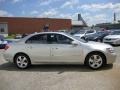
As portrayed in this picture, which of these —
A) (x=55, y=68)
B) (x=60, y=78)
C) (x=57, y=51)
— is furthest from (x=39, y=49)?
(x=60, y=78)

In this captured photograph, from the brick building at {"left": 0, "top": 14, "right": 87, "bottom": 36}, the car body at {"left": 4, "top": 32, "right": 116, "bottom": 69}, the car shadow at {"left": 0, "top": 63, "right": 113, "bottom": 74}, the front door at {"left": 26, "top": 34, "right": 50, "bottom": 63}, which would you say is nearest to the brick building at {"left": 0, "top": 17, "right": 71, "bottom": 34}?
the brick building at {"left": 0, "top": 14, "right": 87, "bottom": 36}

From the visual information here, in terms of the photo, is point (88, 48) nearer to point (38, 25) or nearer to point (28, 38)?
point (28, 38)

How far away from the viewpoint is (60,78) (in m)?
8.27

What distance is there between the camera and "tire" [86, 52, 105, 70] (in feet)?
31.7

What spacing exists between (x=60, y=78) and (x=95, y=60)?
1.99m

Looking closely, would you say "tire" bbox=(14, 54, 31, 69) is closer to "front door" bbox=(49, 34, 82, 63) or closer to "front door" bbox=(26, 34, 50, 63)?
"front door" bbox=(26, 34, 50, 63)

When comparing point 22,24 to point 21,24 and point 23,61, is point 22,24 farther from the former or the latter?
point 23,61

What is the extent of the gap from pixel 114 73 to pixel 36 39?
3453 millimetres

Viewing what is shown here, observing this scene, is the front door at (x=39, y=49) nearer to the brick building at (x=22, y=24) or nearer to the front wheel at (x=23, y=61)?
the front wheel at (x=23, y=61)

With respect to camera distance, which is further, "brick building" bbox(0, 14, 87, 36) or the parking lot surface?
"brick building" bbox(0, 14, 87, 36)

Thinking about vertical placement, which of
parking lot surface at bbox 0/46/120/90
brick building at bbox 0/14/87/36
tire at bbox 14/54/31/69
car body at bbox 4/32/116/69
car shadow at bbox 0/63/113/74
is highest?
brick building at bbox 0/14/87/36

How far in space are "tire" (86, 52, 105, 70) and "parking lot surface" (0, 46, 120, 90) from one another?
0.70 ft

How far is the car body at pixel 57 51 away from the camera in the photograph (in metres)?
9.68

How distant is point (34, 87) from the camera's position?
7184 mm
